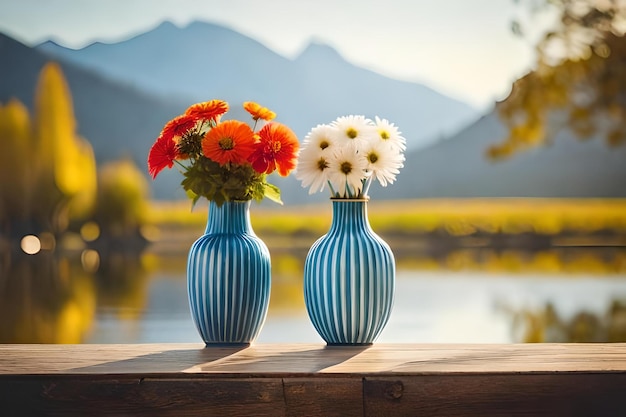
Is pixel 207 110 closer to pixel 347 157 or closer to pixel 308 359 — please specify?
pixel 347 157

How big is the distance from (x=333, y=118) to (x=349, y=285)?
4.61m

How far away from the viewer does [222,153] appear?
6.00 ft

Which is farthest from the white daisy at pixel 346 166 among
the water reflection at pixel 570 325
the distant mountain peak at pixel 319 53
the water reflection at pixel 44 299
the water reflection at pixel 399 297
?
the distant mountain peak at pixel 319 53

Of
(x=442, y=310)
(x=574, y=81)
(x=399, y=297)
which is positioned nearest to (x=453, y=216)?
(x=399, y=297)

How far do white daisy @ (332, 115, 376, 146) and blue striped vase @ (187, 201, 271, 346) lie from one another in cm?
26

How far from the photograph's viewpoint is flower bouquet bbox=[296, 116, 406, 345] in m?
1.83

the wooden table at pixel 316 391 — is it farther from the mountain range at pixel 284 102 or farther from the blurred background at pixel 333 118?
the mountain range at pixel 284 102

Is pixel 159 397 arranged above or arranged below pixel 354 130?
below

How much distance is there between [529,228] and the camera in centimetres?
648

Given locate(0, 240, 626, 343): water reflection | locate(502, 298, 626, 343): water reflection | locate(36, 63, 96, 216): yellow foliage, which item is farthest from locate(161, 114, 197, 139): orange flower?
locate(36, 63, 96, 216): yellow foliage

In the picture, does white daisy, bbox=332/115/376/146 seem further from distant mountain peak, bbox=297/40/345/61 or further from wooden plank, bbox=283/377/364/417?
distant mountain peak, bbox=297/40/345/61

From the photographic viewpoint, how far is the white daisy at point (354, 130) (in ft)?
6.18

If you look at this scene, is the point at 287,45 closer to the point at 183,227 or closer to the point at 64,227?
the point at 183,227

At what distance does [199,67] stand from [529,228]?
2.43 meters
